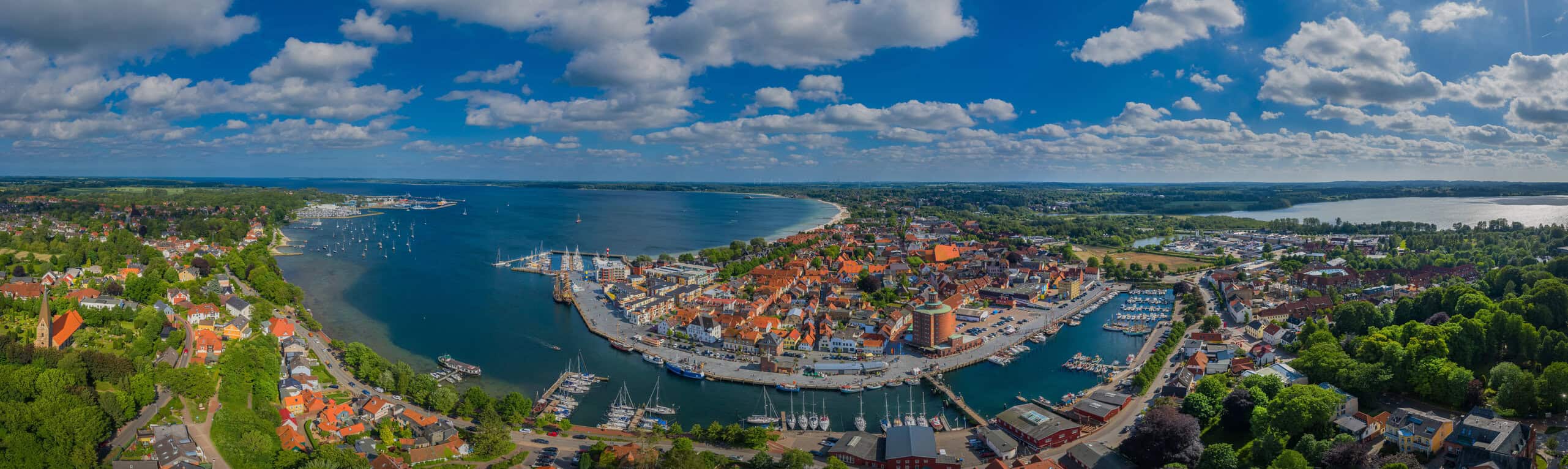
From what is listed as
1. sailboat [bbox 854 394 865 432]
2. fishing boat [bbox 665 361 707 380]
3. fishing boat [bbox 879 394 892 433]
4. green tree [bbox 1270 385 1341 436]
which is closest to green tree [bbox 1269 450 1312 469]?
green tree [bbox 1270 385 1341 436]

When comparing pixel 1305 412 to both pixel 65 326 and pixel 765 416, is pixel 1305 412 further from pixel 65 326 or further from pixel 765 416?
pixel 65 326

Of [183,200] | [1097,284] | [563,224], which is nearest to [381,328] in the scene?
[1097,284]

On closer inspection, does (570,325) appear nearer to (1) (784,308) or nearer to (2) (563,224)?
(1) (784,308)

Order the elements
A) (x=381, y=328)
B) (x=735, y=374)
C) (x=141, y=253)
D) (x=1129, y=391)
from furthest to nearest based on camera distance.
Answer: (x=141, y=253) → (x=381, y=328) → (x=735, y=374) → (x=1129, y=391)

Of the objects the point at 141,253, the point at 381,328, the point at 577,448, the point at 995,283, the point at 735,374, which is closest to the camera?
the point at 577,448

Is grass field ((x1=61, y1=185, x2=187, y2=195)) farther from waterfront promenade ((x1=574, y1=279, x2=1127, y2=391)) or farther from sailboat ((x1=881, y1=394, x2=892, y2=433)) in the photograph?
sailboat ((x1=881, y1=394, x2=892, y2=433))

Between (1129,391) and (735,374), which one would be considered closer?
(1129,391)
